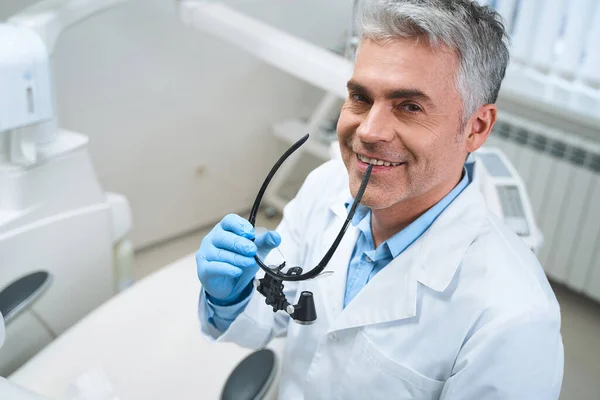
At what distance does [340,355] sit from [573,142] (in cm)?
171

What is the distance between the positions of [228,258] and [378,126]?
35 cm

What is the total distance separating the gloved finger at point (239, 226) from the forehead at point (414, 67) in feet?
1.09

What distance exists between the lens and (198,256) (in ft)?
3.79

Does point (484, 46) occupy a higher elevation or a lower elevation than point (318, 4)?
higher

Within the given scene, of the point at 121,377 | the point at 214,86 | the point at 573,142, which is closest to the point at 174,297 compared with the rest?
the point at 121,377

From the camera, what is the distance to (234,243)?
1.08 meters

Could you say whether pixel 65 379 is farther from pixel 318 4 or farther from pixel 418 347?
pixel 318 4

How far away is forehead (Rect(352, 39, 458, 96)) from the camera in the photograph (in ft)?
3.26

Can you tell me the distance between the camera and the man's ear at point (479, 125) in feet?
3.56

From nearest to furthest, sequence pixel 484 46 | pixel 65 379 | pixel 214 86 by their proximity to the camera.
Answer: pixel 484 46
pixel 65 379
pixel 214 86

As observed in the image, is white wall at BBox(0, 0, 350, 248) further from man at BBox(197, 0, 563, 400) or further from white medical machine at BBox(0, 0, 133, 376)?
man at BBox(197, 0, 563, 400)

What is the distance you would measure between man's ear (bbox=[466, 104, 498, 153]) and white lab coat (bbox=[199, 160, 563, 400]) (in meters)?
0.10

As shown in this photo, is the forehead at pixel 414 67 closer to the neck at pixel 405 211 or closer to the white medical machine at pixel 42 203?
the neck at pixel 405 211

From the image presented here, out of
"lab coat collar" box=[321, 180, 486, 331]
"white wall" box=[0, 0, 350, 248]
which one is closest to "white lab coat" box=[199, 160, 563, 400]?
"lab coat collar" box=[321, 180, 486, 331]
